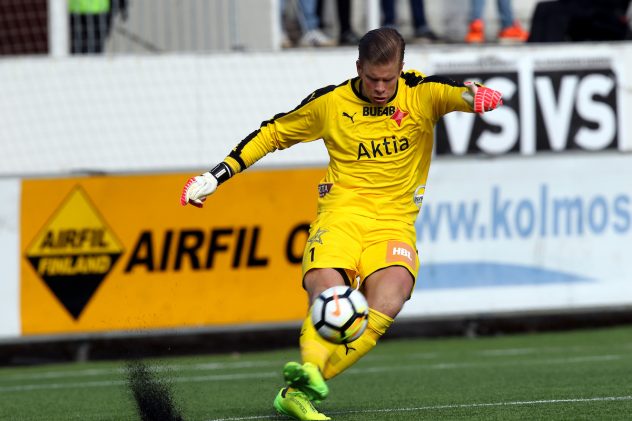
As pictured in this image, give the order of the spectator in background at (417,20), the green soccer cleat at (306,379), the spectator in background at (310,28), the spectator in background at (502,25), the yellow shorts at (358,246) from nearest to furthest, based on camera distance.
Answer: the green soccer cleat at (306,379) → the yellow shorts at (358,246) → the spectator in background at (310,28) → the spectator in background at (417,20) → the spectator in background at (502,25)

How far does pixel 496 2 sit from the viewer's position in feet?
53.2

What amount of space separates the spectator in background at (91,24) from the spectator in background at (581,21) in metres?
4.77

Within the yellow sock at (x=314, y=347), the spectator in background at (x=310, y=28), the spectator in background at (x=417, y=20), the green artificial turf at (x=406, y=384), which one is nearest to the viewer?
the yellow sock at (x=314, y=347)

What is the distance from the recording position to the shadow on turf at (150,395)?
6777 mm

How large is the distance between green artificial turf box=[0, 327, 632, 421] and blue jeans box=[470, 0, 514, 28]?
4.12 metres

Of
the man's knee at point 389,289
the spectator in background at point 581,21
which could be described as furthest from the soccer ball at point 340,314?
the spectator in background at point 581,21

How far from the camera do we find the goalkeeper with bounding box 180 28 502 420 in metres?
6.68

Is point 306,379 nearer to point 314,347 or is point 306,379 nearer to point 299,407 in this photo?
point 314,347

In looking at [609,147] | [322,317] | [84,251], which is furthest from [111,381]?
[609,147]

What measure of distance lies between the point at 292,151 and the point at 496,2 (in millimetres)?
3449

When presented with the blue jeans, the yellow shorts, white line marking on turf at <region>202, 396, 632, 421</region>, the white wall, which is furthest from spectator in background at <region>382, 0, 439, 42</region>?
the yellow shorts

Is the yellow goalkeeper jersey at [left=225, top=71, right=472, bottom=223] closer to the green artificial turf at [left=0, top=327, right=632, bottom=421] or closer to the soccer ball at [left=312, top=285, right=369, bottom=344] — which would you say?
the soccer ball at [left=312, top=285, right=369, bottom=344]

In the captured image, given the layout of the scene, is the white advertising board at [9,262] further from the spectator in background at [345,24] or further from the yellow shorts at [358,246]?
the yellow shorts at [358,246]

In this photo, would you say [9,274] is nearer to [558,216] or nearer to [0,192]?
[0,192]
